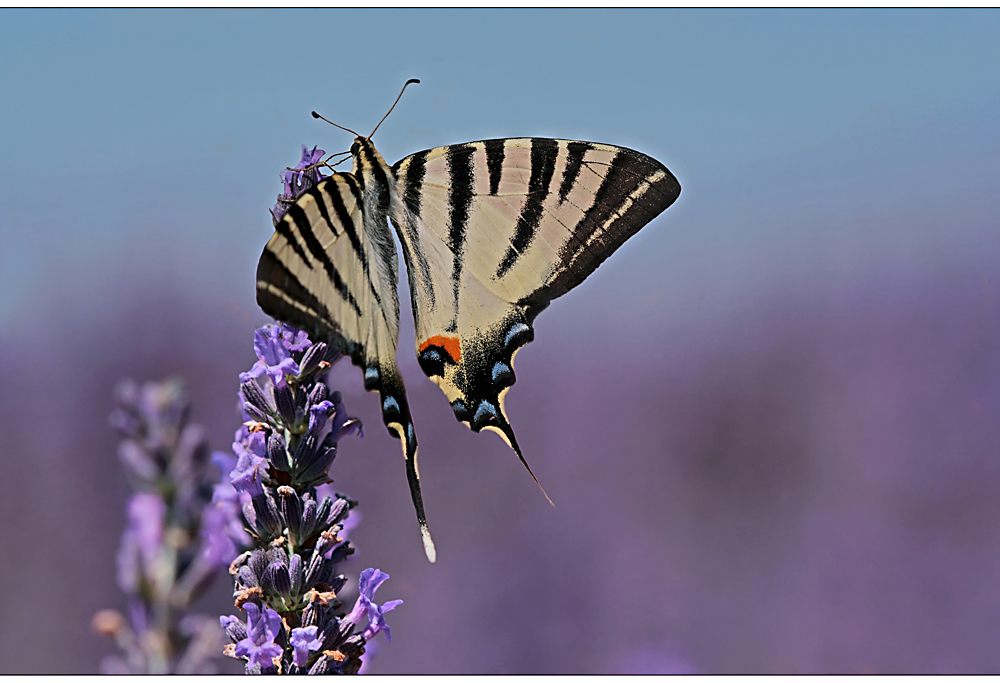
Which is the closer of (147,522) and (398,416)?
(398,416)

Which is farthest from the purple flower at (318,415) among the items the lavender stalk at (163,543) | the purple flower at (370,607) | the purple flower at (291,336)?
the lavender stalk at (163,543)

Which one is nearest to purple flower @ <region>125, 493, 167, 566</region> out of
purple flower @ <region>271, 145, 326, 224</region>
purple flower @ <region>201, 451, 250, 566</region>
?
purple flower @ <region>201, 451, 250, 566</region>

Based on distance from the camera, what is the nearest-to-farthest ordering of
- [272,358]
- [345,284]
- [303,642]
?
1. [303,642]
2. [272,358]
3. [345,284]

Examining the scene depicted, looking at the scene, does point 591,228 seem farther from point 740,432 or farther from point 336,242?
point 740,432

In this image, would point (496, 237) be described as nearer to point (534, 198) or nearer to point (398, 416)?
point (534, 198)

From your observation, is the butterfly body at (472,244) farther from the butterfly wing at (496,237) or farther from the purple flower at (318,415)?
the purple flower at (318,415)

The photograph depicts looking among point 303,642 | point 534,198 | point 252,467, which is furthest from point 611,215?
point 303,642
